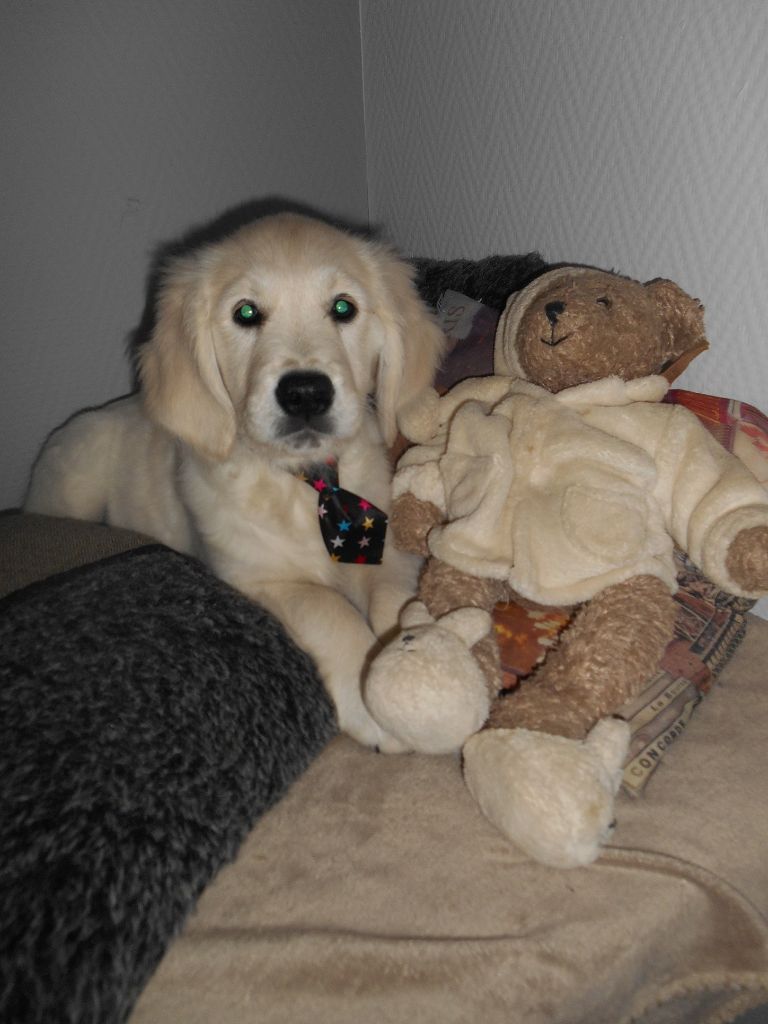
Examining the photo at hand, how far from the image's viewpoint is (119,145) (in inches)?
104

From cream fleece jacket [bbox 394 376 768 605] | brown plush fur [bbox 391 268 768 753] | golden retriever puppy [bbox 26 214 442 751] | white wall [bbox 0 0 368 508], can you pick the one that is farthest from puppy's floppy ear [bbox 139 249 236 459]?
white wall [bbox 0 0 368 508]

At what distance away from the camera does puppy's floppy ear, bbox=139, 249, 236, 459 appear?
169 centimetres

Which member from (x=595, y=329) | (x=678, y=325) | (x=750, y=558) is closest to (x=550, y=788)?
(x=750, y=558)

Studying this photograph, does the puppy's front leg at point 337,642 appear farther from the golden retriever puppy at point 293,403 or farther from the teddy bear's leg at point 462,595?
the teddy bear's leg at point 462,595

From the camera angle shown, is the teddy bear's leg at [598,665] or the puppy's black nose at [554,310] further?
the puppy's black nose at [554,310]

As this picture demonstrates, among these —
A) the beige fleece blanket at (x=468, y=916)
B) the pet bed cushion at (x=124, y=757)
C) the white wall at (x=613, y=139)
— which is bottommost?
the beige fleece blanket at (x=468, y=916)

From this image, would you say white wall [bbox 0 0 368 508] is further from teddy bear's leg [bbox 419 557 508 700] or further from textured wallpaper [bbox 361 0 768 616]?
teddy bear's leg [bbox 419 557 508 700]

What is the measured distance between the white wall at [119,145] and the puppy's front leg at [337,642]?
1.64m

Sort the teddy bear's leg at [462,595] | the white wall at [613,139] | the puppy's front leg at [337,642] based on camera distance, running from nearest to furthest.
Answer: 1. the teddy bear's leg at [462,595]
2. the puppy's front leg at [337,642]
3. the white wall at [613,139]

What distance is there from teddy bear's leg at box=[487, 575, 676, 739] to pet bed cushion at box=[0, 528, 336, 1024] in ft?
1.33

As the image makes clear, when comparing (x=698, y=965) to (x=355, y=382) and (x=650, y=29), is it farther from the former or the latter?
(x=650, y=29)

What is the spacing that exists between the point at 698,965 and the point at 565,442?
81cm

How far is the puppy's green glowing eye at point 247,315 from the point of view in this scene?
1.63 m

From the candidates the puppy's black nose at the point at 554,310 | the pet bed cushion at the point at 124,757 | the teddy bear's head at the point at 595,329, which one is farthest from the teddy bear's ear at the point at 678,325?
the pet bed cushion at the point at 124,757
